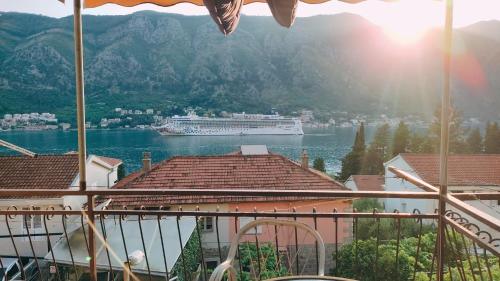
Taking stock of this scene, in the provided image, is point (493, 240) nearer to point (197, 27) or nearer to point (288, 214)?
point (288, 214)

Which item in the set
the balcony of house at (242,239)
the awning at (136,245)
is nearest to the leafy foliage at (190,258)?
the balcony of house at (242,239)

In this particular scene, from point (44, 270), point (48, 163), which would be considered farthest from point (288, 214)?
point (48, 163)

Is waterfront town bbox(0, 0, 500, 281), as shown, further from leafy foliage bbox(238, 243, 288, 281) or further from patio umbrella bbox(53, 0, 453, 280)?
patio umbrella bbox(53, 0, 453, 280)

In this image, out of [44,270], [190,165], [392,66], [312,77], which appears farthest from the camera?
[312,77]

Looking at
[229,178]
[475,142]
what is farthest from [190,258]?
[475,142]

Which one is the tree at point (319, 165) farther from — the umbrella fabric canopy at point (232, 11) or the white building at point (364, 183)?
the umbrella fabric canopy at point (232, 11)

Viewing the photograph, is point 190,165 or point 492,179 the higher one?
point 190,165
